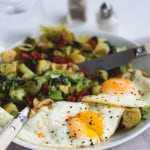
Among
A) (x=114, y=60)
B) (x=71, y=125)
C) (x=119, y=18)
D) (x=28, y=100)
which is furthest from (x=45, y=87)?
(x=119, y=18)

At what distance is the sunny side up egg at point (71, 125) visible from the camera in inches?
54.8

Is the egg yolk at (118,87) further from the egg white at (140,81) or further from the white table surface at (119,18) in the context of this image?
the white table surface at (119,18)

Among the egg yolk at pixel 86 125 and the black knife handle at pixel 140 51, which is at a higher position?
the black knife handle at pixel 140 51

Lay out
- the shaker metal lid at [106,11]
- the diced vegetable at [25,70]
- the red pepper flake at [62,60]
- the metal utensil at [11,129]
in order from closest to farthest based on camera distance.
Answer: the metal utensil at [11,129] < the diced vegetable at [25,70] < the red pepper flake at [62,60] < the shaker metal lid at [106,11]

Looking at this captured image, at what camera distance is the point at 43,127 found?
1.44m

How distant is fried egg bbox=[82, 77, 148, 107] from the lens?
4.98ft

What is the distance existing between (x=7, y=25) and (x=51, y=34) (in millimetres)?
284

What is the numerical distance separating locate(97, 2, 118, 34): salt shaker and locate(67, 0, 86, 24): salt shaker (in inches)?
4.1

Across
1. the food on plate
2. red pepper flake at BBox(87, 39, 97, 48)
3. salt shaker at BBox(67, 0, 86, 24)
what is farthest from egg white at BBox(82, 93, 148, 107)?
salt shaker at BBox(67, 0, 86, 24)

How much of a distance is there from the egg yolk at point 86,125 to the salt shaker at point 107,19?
74cm

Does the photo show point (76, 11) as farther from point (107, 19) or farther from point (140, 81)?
point (140, 81)

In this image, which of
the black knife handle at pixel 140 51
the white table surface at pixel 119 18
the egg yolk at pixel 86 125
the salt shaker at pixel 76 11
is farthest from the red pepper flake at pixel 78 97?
the salt shaker at pixel 76 11

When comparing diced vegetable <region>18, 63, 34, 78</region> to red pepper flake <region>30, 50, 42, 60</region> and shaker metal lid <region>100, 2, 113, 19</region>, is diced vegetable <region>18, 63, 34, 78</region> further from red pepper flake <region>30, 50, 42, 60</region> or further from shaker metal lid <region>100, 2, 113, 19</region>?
shaker metal lid <region>100, 2, 113, 19</region>

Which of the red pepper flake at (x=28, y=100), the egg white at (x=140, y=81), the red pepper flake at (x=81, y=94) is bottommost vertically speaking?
the egg white at (x=140, y=81)
